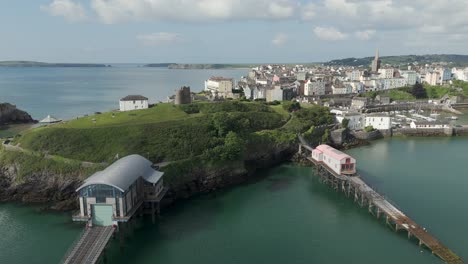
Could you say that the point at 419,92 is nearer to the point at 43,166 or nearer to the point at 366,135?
the point at 366,135

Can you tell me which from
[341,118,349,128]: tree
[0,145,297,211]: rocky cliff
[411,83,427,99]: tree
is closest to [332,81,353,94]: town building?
[411,83,427,99]: tree

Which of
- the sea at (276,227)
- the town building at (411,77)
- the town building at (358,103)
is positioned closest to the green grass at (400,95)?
the town building at (411,77)

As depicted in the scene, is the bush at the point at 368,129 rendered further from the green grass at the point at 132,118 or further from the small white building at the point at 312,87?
the small white building at the point at 312,87

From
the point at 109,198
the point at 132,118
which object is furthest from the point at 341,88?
the point at 109,198

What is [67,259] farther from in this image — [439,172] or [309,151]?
[439,172]

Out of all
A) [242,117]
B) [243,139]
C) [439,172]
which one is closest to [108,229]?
[243,139]
